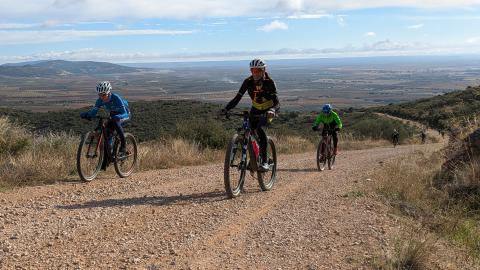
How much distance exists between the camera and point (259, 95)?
7547 mm

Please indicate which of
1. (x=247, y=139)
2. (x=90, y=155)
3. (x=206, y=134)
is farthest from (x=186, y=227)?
(x=206, y=134)

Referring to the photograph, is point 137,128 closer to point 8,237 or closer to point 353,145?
point 353,145

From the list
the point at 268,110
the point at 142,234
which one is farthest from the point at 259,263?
the point at 268,110

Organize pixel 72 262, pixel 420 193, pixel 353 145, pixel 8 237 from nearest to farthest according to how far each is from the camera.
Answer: pixel 72 262 < pixel 8 237 < pixel 420 193 < pixel 353 145

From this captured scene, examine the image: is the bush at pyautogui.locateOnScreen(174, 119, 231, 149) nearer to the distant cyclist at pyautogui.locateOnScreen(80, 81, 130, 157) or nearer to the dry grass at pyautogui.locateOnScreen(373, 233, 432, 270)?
the distant cyclist at pyautogui.locateOnScreen(80, 81, 130, 157)

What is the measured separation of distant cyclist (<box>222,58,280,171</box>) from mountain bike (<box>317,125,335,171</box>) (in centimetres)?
487

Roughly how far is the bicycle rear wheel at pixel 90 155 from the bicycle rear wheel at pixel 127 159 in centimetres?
29

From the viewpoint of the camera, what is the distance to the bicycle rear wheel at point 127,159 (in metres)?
8.72

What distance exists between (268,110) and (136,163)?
3.40m

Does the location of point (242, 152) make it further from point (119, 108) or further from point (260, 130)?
point (119, 108)

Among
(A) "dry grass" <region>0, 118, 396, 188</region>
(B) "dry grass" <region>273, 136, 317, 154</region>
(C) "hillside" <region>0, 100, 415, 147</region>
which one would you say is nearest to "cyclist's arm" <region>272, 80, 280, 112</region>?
(A) "dry grass" <region>0, 118, 396, 188</region>

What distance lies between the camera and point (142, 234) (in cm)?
527

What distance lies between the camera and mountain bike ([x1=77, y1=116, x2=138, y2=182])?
26.9 feet

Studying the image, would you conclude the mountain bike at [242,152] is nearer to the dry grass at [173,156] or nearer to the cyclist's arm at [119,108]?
the cyclist's arm at [119,108]
